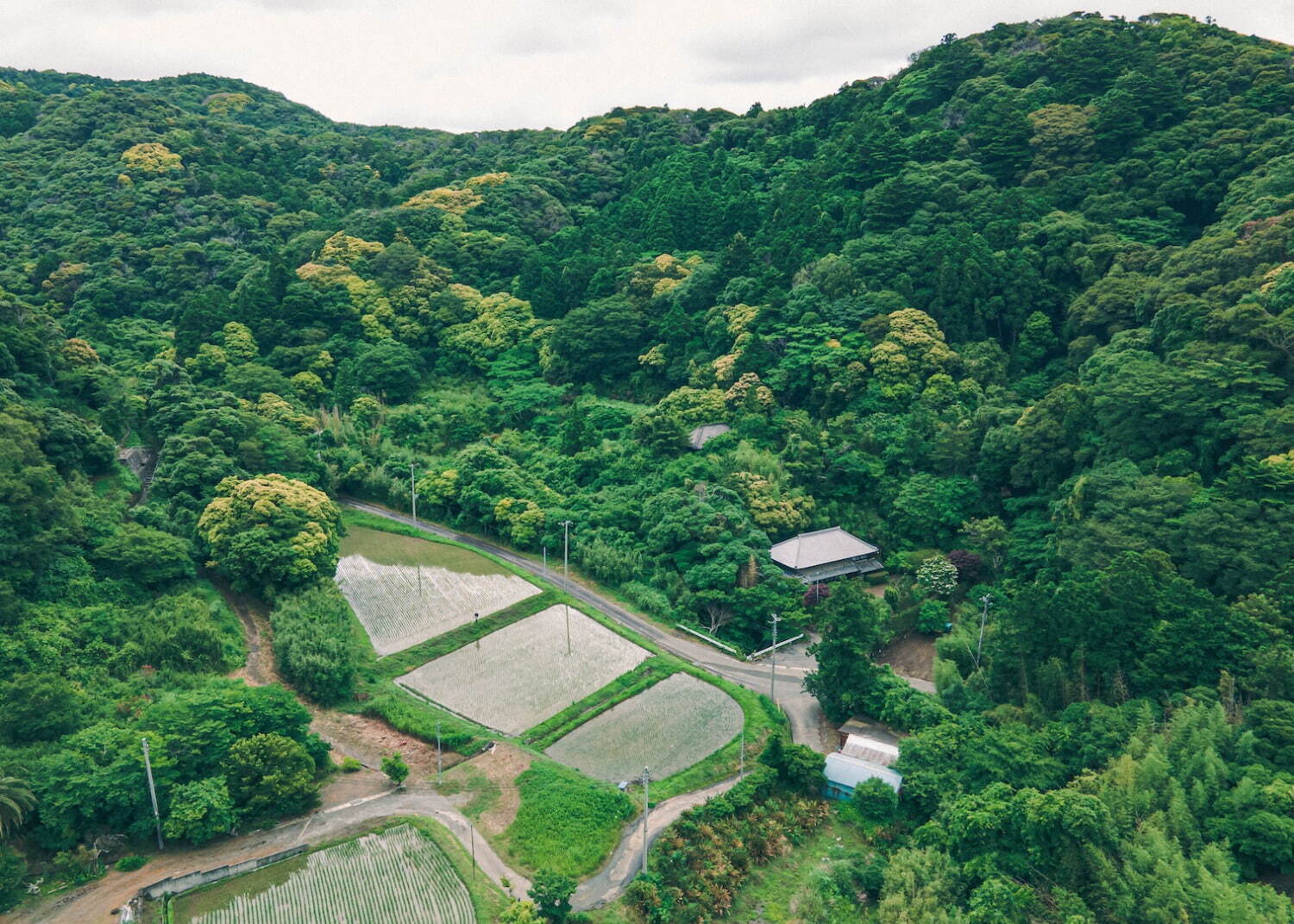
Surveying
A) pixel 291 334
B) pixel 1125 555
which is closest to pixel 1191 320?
pixel 1125 555

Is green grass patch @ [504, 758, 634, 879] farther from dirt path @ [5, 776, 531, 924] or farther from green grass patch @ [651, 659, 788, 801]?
green grass patch @ [651, 659, 788, 801]

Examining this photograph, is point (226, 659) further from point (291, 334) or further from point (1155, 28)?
point (1155, 28)

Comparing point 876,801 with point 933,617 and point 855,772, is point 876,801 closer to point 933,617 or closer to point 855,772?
point 855,772

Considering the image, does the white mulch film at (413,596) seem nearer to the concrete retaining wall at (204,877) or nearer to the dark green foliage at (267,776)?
the dark green foliage at (267,776)

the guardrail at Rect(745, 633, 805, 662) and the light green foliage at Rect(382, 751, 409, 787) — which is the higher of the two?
the guardrail at Rect(745, 633, 805, 662)

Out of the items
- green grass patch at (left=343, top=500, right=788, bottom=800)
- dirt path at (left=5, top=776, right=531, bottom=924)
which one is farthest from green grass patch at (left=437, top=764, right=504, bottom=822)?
green grass patch at (left=343, top=500, right=788, bottom=800)

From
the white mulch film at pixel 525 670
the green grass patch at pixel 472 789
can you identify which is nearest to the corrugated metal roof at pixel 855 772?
the white mulch film at pixel 525 670
